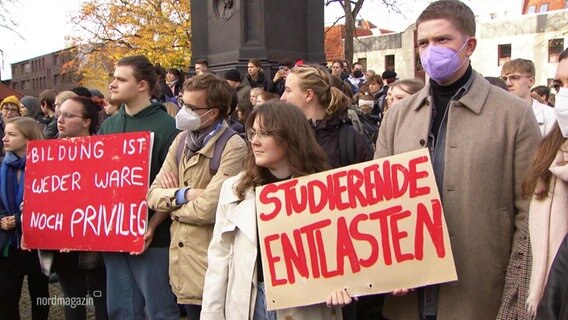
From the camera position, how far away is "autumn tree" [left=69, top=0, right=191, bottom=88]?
3089 centimetres

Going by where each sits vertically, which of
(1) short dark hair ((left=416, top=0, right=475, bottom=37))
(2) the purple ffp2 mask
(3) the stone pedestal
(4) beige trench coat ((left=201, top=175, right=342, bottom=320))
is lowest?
(4) beige trench coat ((left=201, top=175, right=342, bottom=320))

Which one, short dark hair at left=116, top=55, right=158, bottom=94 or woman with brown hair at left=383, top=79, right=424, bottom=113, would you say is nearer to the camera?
short dark hair at left=116, top=55, right=158, bottom=94

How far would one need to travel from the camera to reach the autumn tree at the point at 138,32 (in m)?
30.9

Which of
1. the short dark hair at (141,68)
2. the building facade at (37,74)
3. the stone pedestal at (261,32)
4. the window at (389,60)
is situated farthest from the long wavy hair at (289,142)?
the building facade at (37,74)

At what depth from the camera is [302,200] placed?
2.76 m

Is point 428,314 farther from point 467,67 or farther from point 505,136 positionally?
point 467,67

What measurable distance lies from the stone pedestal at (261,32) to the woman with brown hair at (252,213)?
6.85 m

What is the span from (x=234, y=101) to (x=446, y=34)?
179 centimetres

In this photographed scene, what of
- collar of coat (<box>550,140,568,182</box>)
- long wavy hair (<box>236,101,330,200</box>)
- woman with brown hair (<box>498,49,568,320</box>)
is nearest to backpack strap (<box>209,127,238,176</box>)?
long wavy hair (<box>236,101,330,200</box>)

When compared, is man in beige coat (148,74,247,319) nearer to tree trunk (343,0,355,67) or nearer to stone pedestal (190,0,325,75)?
stone pedestal (190,0,325,75)

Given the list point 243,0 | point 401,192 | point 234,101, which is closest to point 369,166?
point 401,192

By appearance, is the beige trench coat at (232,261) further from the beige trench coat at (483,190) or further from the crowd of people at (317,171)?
the beige trench coat at (483,190)

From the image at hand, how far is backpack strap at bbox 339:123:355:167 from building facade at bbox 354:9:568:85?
3771 centimetres

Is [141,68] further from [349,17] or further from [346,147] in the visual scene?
[349,17]
